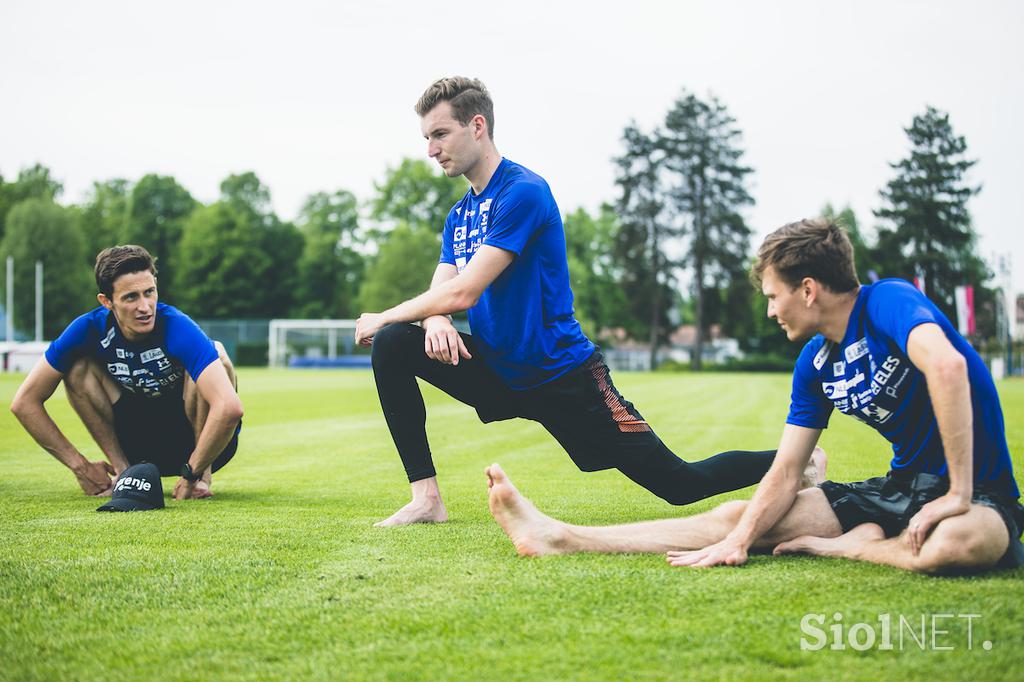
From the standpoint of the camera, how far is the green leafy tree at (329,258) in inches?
3019

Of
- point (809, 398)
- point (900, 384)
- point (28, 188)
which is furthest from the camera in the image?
point (28, 188)

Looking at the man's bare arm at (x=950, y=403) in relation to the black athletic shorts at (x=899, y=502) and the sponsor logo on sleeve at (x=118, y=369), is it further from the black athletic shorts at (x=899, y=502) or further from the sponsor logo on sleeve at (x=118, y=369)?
the sponsor logo on sleeve at (x=118, y=369)

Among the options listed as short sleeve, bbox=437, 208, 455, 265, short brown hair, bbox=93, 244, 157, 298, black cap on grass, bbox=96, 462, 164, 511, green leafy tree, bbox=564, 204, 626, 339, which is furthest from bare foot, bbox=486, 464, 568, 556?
green leafy tree, bbox=564, 204, 626, 339

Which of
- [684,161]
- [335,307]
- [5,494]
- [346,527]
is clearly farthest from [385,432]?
[335,307]

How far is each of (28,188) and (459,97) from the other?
80516mm

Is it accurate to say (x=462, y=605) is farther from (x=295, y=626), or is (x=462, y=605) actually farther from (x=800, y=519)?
(x=800, y=519)

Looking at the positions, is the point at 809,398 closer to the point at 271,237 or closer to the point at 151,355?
the point at 151,355

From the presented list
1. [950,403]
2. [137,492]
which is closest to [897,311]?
[950,403]

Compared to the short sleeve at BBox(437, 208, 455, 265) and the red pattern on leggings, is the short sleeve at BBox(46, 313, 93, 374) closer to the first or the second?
the short sleeve at BBox(437, 208, 455, 265)

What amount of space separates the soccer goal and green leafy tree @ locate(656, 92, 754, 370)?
925 inches

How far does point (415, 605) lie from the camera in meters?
2.77

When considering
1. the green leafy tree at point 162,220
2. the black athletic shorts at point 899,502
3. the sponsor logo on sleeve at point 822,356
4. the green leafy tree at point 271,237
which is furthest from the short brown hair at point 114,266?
the green leafy tree at point 271,237

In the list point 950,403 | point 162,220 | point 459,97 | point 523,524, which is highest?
point 162,220

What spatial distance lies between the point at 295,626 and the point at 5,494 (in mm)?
4171
